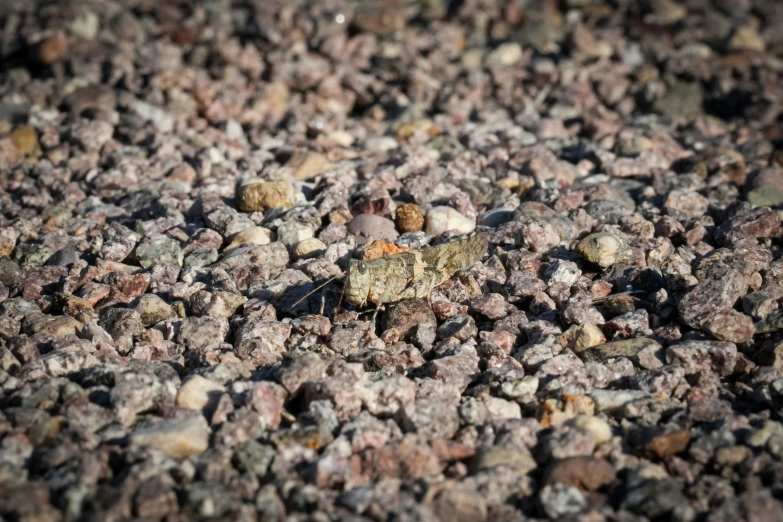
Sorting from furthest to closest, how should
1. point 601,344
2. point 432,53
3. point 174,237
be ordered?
point 432,53, point 174,237, point 601,344

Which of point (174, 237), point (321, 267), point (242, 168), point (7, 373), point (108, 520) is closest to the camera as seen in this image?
point (108, 520)

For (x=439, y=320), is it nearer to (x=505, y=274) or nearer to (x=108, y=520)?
(x=505, y=274)

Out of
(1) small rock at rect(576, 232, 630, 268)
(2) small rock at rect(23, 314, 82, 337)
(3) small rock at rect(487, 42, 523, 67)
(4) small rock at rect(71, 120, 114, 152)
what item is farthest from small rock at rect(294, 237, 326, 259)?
(3) small rock at rect(487, 42, 523, 67)

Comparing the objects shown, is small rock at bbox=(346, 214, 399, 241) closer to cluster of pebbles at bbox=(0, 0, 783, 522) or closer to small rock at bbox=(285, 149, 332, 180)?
cluster of pebbles at bbox=(0, 0, 783, 522)

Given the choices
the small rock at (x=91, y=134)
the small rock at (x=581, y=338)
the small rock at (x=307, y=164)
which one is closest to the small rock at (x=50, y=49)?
the small rock at (x=91, y=134)

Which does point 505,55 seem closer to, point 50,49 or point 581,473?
point 50,49

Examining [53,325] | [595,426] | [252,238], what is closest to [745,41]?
[252,238]

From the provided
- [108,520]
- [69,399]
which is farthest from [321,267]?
[108,520]
